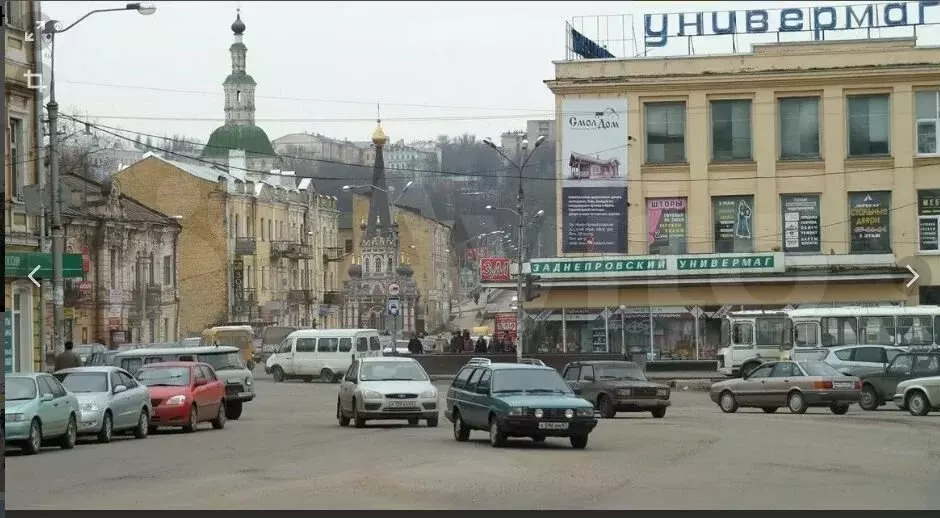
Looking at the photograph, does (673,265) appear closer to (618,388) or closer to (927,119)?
(927,119)

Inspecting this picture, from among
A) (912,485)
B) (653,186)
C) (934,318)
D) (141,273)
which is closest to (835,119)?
(653,186)

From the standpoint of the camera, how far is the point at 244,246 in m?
96.1

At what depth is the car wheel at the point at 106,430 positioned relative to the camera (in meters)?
26.8

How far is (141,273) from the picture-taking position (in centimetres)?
8056

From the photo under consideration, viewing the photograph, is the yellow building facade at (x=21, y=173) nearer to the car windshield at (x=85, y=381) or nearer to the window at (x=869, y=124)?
the car windshield at (x=85, y=381)

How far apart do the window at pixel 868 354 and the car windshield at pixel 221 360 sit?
704 inches

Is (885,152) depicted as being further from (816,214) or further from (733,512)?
(733,512)

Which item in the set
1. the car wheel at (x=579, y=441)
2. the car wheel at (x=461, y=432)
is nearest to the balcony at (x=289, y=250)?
the car wheel at (x=461, y=432)

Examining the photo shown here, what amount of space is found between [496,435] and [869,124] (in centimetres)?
4154

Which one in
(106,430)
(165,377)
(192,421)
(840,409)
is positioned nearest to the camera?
(106,430)

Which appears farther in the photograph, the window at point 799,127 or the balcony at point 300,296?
the balcony at point 300,296

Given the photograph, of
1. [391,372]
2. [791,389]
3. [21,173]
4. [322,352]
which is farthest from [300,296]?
[391,372]

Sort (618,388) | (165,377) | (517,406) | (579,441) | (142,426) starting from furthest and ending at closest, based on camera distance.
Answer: (618,388) → (165,377) → (142,426) → (579,441) → (517,406)

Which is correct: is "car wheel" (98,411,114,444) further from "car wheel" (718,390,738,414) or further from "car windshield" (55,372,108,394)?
"car wheel" (718,390,738,414)
